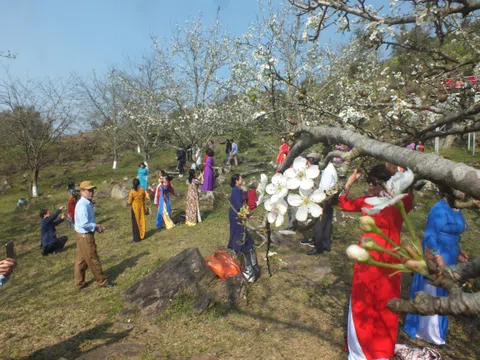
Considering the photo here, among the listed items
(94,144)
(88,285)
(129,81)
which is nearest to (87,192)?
(88,285)

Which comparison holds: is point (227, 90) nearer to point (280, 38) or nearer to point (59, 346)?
point (280, 38)

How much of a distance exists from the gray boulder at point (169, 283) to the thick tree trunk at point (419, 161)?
3953mm

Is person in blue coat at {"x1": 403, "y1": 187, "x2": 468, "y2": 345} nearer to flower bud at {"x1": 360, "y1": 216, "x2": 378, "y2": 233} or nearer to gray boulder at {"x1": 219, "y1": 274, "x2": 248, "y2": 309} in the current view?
gray boulder at {"x1": 219, "y1": 274, "x2": 248, "y2": 309}

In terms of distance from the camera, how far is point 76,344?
3996 millimetres

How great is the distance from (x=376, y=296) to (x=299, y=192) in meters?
1.88

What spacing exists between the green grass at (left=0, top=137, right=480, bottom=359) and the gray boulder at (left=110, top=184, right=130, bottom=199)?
196 inches

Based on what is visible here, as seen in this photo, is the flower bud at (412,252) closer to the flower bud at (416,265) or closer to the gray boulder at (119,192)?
the flower bud at (416,265)

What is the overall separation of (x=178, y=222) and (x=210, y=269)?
438 centimetres

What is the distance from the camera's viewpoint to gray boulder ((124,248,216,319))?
15.3ft

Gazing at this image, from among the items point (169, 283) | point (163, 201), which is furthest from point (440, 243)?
point (163, 201)

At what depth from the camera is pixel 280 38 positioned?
11.1 meters

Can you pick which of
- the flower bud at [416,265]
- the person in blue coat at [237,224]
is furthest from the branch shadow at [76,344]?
the flower bud at [416,265]

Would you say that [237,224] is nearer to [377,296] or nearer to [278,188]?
[377,296]

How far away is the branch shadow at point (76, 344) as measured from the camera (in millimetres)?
3797
